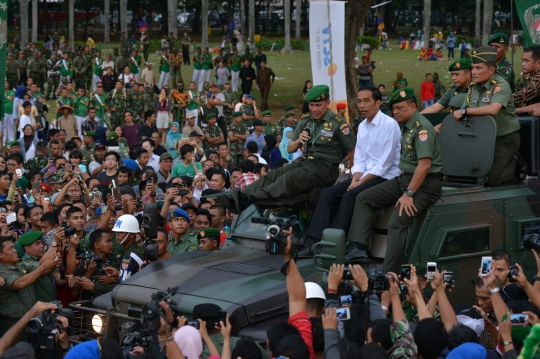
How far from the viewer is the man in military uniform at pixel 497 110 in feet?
30.1

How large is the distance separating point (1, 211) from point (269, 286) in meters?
5.69

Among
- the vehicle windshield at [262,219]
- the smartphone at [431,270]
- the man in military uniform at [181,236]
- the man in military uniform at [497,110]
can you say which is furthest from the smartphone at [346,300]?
the man in military uniform at [181,236]

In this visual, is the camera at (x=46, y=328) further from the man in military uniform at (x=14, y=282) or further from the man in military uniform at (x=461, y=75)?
the man in military uniform at (x=461, y=75)

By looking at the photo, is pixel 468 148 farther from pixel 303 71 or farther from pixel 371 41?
A: pixel 371 41

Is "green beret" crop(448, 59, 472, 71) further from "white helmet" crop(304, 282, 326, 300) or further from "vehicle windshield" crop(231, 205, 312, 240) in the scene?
"white helmet" crop(304, 282, 326, 300)

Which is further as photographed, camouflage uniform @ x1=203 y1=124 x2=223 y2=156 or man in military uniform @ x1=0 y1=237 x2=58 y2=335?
camouflage uniform @ x1=203 y1=124 x2=223 y2=156

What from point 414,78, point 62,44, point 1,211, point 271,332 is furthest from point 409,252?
point 62,44

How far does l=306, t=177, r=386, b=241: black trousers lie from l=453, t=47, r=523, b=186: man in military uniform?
1132 mm

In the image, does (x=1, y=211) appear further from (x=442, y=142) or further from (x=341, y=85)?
(x=341, y=85)

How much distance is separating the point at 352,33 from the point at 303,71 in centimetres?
1440

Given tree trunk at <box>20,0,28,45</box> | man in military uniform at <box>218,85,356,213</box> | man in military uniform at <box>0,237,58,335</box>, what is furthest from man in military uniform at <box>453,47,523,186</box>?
tree trunk at <box>20,0,28,45</box>

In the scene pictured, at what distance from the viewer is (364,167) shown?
9523 mm

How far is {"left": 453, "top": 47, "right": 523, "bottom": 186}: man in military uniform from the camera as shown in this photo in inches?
361

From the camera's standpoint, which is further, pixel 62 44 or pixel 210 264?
pixel 62 44
